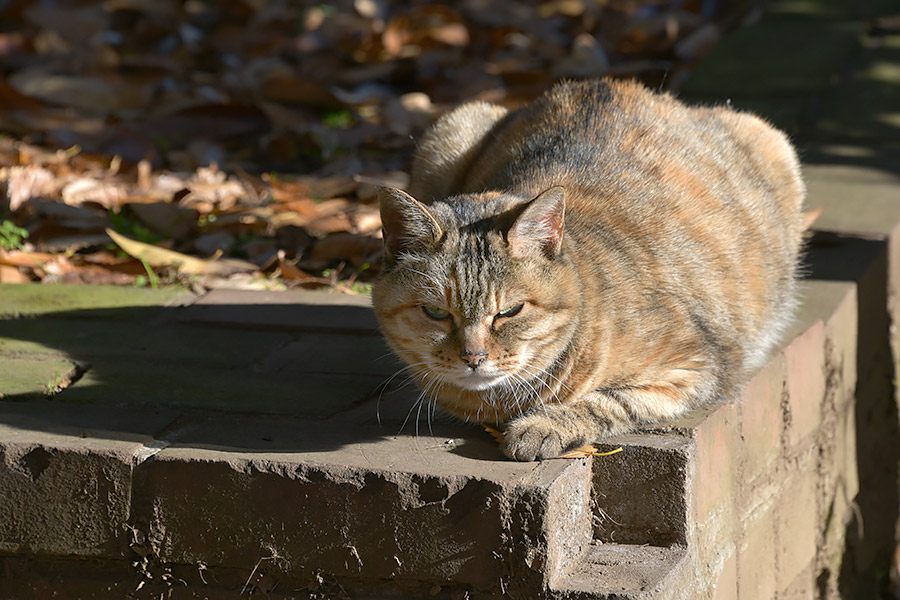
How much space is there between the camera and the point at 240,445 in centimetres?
252

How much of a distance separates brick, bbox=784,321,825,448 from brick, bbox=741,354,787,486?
0.26 ft

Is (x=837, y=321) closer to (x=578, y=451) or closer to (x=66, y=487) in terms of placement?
(x=578, y=451)

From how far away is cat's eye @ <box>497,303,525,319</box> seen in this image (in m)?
2.65

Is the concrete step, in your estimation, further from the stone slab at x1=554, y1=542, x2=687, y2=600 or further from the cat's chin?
the cat's chin

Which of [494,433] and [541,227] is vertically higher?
[541,227]

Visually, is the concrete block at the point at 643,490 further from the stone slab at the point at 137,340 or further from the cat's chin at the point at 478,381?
the stone slab at the point at 137,340

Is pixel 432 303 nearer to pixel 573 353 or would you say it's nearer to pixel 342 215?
pixel 573 353

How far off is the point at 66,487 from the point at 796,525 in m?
2.31

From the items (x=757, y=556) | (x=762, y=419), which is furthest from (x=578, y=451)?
(x=757, y=556)

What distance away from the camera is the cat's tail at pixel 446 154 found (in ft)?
12.6

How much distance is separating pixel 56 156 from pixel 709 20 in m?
4.47

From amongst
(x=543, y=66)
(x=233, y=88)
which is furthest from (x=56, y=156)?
(x=543, y=66)

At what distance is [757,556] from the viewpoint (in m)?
3.14

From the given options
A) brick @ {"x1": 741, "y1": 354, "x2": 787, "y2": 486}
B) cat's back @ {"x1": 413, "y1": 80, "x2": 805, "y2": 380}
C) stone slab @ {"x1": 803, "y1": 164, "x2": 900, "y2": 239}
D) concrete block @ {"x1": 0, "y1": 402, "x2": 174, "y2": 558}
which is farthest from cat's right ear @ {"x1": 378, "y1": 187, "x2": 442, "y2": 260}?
stone slab @ {"x1": 803, "y1": 164, "x2": 900, "y2": 239}
